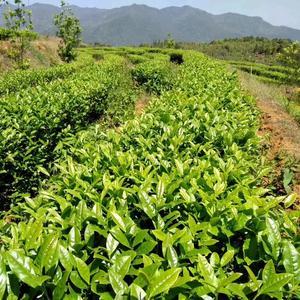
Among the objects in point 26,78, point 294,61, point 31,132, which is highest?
point 294,61

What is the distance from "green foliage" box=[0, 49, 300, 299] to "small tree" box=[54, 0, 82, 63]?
2991 cm

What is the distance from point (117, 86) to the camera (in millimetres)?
15352

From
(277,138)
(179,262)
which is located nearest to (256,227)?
(179,262)

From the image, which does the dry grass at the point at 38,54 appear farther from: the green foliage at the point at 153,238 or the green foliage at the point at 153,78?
the green foliage at the point at 153,238

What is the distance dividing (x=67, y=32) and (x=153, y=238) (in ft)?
110

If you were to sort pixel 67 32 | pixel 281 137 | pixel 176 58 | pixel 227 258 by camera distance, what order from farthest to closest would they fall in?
1. pixel 176 58
2. pixel 67 32
3. pixel 281 137
4. pixel 227 258

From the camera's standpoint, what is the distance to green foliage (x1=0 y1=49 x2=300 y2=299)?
170 centimetres

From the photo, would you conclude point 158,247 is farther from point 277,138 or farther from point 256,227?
point 277,138

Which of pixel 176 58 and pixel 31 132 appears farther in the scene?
pixel 176 58

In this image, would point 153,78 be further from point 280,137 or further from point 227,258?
point 227,258

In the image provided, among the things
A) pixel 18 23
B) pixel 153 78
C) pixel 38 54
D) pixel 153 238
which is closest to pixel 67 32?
pixel 38 54

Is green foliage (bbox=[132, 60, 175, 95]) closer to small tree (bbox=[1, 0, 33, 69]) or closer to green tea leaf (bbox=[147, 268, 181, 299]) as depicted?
small tree (bbox=[1, 0, 33, 69])

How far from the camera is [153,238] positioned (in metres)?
2.17

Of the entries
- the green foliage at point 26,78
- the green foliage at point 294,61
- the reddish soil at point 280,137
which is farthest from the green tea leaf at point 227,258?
the green foliage at point 294,61
